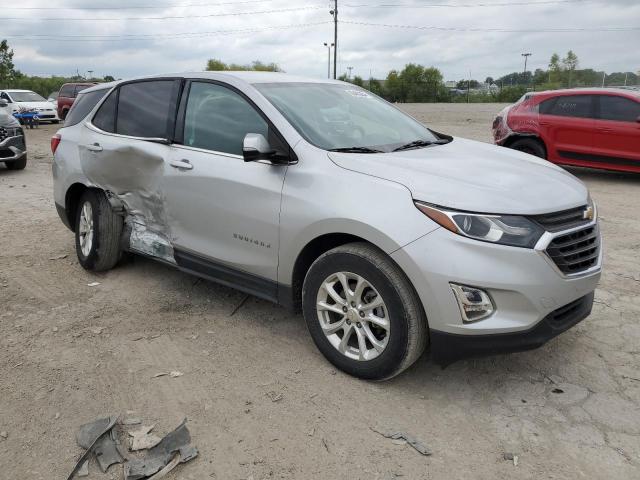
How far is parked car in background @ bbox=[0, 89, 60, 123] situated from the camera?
23.2 meters

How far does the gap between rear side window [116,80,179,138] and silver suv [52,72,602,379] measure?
0.5 inches

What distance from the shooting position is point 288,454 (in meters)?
2.63

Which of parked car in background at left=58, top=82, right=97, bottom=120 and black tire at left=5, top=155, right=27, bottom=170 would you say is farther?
parked car in background at left=58, top=82, right=97, bottom=120

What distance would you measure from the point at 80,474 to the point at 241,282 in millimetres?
1532

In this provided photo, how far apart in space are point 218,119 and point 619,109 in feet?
26.3

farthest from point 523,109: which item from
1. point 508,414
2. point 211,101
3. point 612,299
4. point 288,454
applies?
point 288,454

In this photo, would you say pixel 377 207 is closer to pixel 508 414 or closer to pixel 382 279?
pixel 382 279

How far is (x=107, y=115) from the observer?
4781mm

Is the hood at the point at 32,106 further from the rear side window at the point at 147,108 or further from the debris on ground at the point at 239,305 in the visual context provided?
the debris on ground at the point at 239,305

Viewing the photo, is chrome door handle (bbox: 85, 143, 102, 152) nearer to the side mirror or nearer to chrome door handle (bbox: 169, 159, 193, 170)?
chrome door handle (bbox: 169, 159, 193, 170)

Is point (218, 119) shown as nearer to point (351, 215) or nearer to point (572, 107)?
point (351, 215)

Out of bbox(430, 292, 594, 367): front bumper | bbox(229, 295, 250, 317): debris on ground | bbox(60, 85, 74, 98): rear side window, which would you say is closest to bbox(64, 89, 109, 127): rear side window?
bbox(229, 295, 250, 317): debris on ground

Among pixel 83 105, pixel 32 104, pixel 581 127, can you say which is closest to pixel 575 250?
pixel 83 105

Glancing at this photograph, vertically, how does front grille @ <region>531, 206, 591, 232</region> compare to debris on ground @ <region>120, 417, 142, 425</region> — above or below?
above
